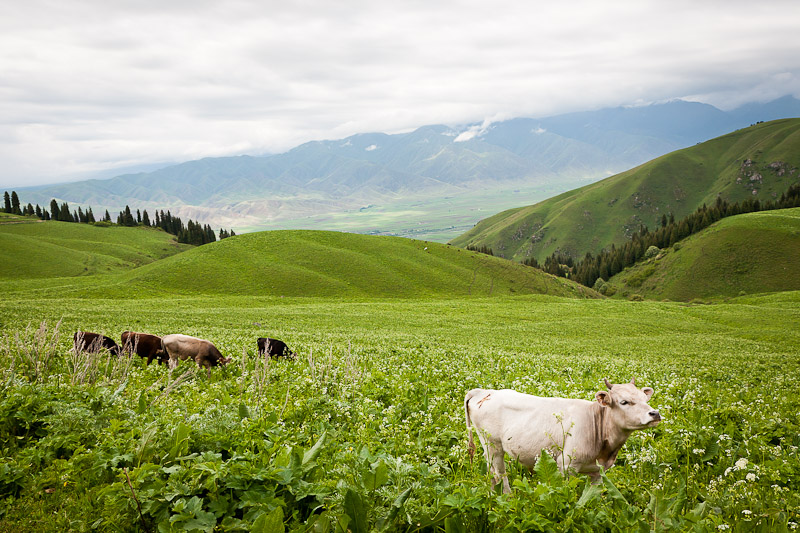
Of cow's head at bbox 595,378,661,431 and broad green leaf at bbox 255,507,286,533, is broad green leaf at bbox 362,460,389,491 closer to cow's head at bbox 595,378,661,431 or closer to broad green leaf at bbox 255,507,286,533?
broad green leaf at bbox 255,507,286,533

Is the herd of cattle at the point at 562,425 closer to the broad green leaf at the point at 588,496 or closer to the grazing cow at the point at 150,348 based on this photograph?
the broad green leaf at the point at 588,496

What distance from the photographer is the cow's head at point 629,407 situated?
6.86 metres

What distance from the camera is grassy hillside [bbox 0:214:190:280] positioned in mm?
101700

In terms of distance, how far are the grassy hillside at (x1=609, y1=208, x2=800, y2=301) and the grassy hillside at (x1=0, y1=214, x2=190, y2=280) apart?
17543 cm

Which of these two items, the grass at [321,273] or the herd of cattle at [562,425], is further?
the grass at [321,273]

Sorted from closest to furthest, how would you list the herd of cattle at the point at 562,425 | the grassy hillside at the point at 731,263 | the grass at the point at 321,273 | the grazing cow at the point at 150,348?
1. the herd of cattle at the point at 562,425
2. the grazing cow at the point at 150,348
3. the grass at the point at 321,273
4. the grassy hillside at the point at 731,263

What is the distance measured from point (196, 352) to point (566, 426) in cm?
1496

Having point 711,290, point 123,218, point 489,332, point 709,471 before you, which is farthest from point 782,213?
point 123,218

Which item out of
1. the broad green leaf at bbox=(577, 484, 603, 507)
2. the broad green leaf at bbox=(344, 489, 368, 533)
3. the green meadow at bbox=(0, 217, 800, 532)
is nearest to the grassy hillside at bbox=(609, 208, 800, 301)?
the green meadow at bbox=(0, 217, 800, 532)

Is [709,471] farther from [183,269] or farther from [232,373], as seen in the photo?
[183,269]

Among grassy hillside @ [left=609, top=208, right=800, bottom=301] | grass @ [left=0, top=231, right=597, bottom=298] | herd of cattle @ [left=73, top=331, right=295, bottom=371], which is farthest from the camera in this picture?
grassy hillside @ [left=609, top=208, right=800, bottom=301]

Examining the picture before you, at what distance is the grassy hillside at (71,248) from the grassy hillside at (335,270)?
27818 mm

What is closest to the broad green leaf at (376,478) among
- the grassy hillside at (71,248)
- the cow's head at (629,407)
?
the cow's head at (629,407)

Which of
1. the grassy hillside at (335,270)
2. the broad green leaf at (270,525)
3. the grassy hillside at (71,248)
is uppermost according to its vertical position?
the grassy hillside at (71,248)
